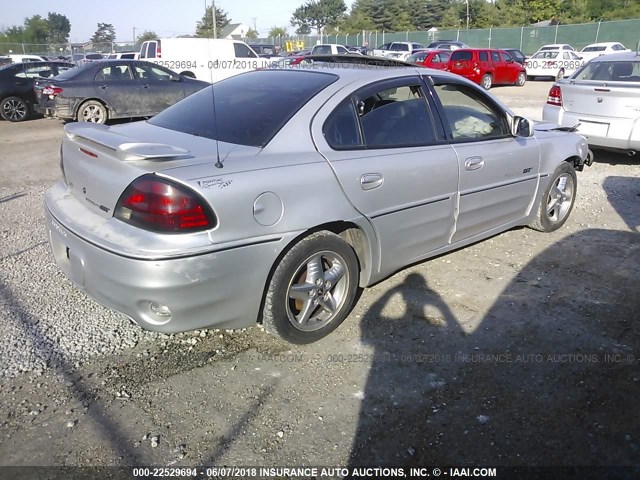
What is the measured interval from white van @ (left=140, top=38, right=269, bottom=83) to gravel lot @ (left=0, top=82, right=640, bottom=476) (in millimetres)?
16175

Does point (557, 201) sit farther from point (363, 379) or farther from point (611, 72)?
point (611, 72)

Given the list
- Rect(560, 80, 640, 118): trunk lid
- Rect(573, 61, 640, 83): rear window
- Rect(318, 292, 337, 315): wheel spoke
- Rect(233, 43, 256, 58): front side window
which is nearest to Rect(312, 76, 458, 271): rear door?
Rect(318, 292, 337, 315): wheel spoke

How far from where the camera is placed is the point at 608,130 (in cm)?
772

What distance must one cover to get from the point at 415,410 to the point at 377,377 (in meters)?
0.35

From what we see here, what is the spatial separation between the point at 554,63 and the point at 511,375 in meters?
26.8

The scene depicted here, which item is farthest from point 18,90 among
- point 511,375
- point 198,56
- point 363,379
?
point 511,375

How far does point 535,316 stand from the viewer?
12.5ft

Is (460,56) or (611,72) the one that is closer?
(611,72)

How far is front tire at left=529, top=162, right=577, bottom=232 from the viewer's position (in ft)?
17.1

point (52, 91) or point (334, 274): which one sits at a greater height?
point (52, 91)

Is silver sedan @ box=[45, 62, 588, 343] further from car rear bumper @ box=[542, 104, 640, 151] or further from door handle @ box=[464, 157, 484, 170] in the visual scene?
car rear bumper @ box=[542, 104, 640, 151]

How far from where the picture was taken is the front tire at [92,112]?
11898mm

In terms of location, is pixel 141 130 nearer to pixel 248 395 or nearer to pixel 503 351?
pixel 248 395

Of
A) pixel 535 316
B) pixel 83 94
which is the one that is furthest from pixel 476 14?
pixel 535 316
